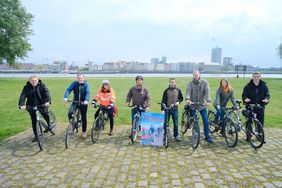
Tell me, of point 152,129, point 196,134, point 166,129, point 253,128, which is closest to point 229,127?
point 253,128

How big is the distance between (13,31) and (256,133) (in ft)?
111

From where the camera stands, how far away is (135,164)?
16.0 ft

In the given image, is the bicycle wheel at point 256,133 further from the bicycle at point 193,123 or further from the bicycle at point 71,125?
the bicycle at point 71,125

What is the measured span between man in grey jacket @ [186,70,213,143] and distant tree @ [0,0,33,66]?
30962 millimetres

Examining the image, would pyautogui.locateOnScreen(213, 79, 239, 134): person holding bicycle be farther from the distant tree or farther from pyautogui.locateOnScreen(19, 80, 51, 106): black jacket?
the distant tree

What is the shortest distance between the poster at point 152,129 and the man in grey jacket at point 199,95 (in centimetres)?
99

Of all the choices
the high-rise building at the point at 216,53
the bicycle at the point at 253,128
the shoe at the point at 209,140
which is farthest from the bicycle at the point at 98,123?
the high-rise building at the point at 216,53

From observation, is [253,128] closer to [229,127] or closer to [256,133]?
[256,133]

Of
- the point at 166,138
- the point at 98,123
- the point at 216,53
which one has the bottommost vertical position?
the point at 166,138

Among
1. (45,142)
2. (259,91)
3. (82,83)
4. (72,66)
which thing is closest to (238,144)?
(259,91)

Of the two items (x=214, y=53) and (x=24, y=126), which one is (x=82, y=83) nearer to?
(x=24, y=126)

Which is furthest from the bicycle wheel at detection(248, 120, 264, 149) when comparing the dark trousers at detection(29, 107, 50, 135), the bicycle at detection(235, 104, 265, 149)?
the dark trousers at detection(29, 107, 50, 135)

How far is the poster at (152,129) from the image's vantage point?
6.04 meters

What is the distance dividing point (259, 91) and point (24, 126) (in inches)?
315
